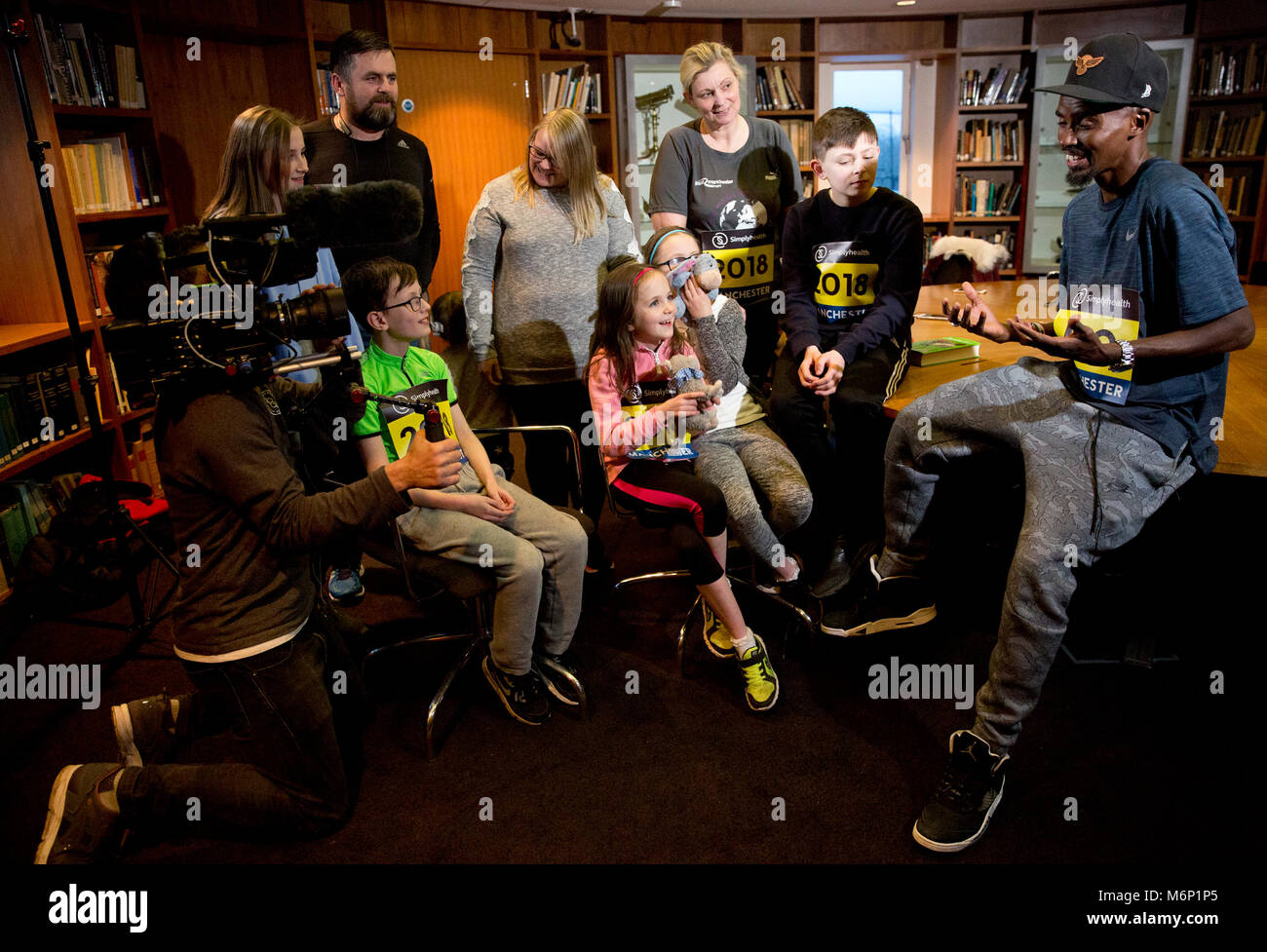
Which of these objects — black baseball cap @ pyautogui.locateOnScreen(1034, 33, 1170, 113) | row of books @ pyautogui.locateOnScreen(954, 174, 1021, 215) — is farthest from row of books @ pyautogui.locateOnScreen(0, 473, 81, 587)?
row of books @ pyautogui.locateOnScreen(954, 174, 1021, 215)

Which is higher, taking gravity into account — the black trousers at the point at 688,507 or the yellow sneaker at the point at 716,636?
the black trousers at the point at 688,507

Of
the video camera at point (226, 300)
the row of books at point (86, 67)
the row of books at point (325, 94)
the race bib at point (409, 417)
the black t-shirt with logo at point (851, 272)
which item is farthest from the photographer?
the row of books at point (325, 94)

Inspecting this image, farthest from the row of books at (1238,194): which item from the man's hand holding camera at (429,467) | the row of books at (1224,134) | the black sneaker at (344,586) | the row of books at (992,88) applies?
the man's hand holding camera at (429,467)

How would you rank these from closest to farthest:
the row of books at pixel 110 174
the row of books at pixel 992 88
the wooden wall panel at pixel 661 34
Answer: the row of books at pixel 110 174
the wooden wall panel at pixel 661 34
the row of books at pixel 992 88

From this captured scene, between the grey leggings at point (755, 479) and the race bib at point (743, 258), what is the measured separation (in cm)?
61

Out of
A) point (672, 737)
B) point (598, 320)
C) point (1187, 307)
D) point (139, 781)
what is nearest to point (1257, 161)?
point (1187, 307)

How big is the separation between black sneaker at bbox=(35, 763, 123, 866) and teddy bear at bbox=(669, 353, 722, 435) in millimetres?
1682

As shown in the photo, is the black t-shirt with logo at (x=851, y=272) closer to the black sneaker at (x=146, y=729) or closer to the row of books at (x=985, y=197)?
the black sneaker at (x=146, y=729)

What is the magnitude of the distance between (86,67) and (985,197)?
227 inches

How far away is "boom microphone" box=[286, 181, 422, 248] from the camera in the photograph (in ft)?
5.24

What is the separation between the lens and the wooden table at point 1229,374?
1.87 meters

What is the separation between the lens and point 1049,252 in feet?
21.2

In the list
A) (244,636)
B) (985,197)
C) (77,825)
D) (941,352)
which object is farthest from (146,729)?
(985,197)

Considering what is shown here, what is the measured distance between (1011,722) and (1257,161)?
19.7 ft
